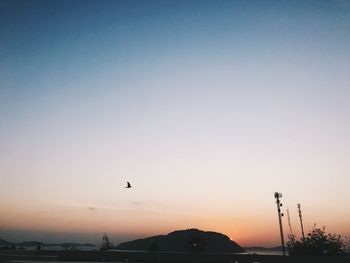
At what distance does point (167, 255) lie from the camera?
23.0 metres

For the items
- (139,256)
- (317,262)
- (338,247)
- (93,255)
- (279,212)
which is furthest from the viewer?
(279,212)

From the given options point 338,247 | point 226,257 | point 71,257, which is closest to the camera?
point 226,257

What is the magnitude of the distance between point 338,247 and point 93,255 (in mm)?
31854

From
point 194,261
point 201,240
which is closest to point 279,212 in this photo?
point 201,240

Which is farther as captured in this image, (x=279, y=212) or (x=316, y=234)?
(x=279, y=212)

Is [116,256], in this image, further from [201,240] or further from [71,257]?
[201,240]

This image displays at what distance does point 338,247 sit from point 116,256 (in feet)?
99.0

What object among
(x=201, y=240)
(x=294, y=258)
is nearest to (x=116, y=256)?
(x=294, y=258)

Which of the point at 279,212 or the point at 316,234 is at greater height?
the point at 279,212

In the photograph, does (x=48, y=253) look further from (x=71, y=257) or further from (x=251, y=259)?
(x=251, y=259)

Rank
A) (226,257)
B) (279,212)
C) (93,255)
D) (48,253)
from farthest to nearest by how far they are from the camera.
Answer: (279,212) → (48,253) → (93,255) → (226,257)

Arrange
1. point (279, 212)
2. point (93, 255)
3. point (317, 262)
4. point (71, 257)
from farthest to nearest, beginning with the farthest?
1. point (279, 212)
2. point (71, 257)
3. point (93, 255)
4. point (317, 262)

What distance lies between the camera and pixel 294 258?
67.8 ft

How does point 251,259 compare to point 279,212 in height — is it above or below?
below
